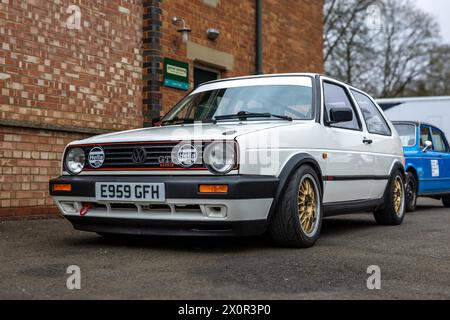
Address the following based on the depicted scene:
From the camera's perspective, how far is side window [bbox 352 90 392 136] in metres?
7.05

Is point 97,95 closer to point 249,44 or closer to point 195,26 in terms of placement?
point 195,26

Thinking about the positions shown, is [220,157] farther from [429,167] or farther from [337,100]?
[429,167]

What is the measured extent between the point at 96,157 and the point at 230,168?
1239 millimetres

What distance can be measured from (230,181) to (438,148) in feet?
24.8

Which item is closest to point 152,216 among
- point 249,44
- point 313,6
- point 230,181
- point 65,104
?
point 230,181

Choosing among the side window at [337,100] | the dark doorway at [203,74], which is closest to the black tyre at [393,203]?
the side window at [337,100]

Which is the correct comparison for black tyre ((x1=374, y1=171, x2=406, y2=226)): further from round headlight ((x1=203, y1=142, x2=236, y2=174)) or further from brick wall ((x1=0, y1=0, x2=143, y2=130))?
brick wall ((x1=0, y1=0, x2=143, y2=130))

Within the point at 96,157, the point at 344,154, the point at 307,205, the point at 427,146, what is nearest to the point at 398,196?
the point at 344,154

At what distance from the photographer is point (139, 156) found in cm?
500

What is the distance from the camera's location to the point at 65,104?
28.4 feet

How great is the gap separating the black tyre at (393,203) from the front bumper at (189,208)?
2.83 meters

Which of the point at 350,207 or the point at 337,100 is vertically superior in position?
the point at 337,100

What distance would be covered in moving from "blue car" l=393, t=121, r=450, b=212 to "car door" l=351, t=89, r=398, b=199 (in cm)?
258

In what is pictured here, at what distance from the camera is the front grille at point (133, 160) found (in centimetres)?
486
